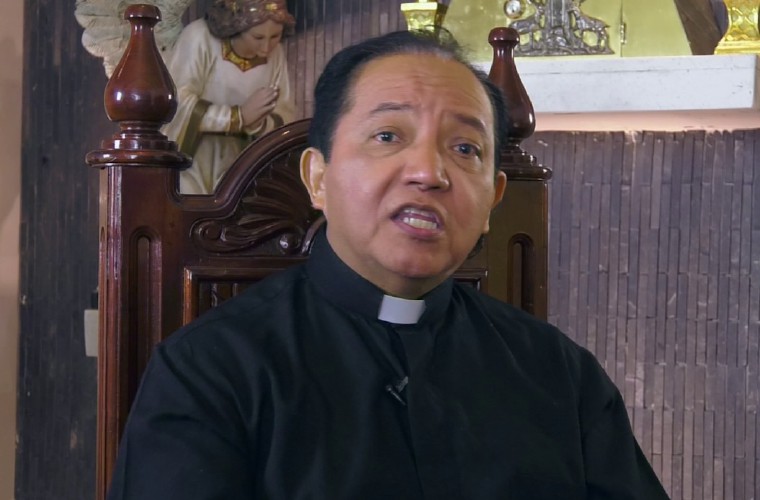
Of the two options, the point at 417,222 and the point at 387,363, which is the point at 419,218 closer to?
the point at 417,222

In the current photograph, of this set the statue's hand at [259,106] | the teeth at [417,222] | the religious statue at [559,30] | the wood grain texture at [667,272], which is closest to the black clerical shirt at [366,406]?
the teeth at [417,222]

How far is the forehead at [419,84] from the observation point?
4.05 feet

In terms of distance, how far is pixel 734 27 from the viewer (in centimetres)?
287

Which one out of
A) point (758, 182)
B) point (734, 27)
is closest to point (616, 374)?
point (758, 182)

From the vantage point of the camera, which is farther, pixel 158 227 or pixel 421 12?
pixel 421 12

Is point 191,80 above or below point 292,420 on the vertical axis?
above

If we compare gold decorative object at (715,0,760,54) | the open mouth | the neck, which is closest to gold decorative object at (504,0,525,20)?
gold decorative object at (715,0,760,54)

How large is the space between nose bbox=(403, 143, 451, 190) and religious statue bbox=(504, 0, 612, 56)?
73.0 inches

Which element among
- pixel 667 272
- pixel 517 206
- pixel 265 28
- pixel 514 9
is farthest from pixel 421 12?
pixel 517 206

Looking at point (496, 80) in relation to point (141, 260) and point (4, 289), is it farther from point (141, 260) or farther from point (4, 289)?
point (4, 289)

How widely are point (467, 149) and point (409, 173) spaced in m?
0.10

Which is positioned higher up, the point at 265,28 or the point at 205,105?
the point at 265,28

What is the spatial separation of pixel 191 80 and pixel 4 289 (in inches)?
42.1

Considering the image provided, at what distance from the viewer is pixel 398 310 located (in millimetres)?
1278
